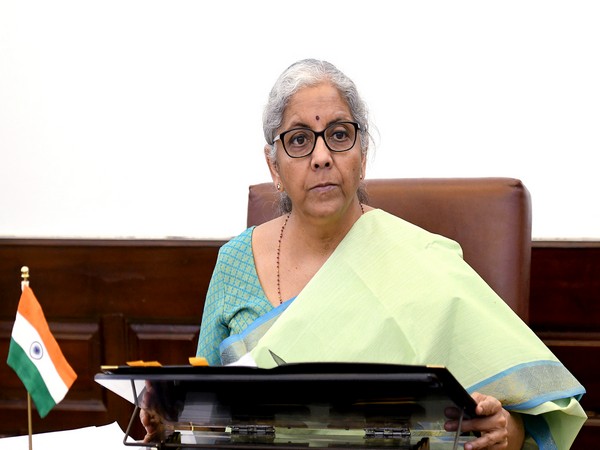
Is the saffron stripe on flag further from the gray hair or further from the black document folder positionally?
the gray hair

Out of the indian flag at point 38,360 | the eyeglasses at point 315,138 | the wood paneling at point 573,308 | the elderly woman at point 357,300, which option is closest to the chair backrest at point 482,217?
the elderly woman at point 357,300

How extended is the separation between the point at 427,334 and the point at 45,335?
62 cm

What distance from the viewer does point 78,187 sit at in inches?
115

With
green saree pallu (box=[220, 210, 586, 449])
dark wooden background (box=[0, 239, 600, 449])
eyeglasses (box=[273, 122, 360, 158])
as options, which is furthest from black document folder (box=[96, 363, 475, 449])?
dark wooden background (box=[0, 239, 600, 449])

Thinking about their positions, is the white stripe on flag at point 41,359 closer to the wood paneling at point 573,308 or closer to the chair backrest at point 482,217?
the chair backrest at point 482,217

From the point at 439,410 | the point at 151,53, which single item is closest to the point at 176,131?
the point at 151,53

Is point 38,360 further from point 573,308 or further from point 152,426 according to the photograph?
point 573,308

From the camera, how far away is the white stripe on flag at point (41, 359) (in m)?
1.35

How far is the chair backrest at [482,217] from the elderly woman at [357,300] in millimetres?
166

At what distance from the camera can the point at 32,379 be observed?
137 cm

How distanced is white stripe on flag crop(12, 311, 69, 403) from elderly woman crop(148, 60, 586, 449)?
31 cm

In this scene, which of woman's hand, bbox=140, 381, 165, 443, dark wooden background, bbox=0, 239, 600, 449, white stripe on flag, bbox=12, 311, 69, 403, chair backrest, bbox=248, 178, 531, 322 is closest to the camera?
woman's hand, bbox=140, 381, 165, 443

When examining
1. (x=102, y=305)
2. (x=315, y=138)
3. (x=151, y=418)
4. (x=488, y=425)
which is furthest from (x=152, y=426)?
(x=102, y=305)

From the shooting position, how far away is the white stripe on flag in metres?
1.35
